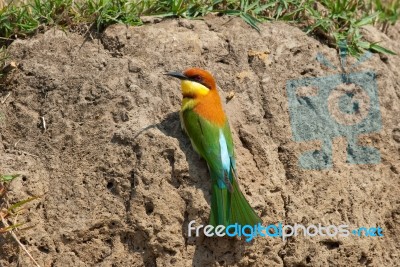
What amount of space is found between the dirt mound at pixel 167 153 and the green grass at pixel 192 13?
0.08m

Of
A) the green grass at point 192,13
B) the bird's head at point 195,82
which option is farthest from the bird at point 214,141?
the green grass at point 192,13

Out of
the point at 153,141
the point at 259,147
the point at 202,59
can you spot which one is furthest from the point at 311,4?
the point at 153,141

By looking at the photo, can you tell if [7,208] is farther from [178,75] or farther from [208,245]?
[178,75]

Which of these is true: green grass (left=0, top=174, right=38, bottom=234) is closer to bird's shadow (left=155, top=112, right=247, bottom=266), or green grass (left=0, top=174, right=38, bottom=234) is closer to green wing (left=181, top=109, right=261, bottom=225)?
bird's shadow (left=155, top=112, right=247, bottom=266)

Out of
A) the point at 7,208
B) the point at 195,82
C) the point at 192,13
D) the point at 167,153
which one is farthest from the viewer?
the point at 192,13

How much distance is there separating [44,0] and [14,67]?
21.1 inches

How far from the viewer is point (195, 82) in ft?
13.0

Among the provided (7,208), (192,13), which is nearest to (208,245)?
(7,208)

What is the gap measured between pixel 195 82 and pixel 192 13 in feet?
2.35

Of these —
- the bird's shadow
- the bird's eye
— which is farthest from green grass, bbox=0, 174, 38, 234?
the bird's eye

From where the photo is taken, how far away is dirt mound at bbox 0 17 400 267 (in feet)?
12.2

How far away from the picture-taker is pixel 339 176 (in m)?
3.99

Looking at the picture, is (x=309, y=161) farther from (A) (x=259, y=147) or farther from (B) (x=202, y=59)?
(B) (x=202, y=59)

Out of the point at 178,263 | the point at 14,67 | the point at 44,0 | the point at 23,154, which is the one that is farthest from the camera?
the point at 44,0
